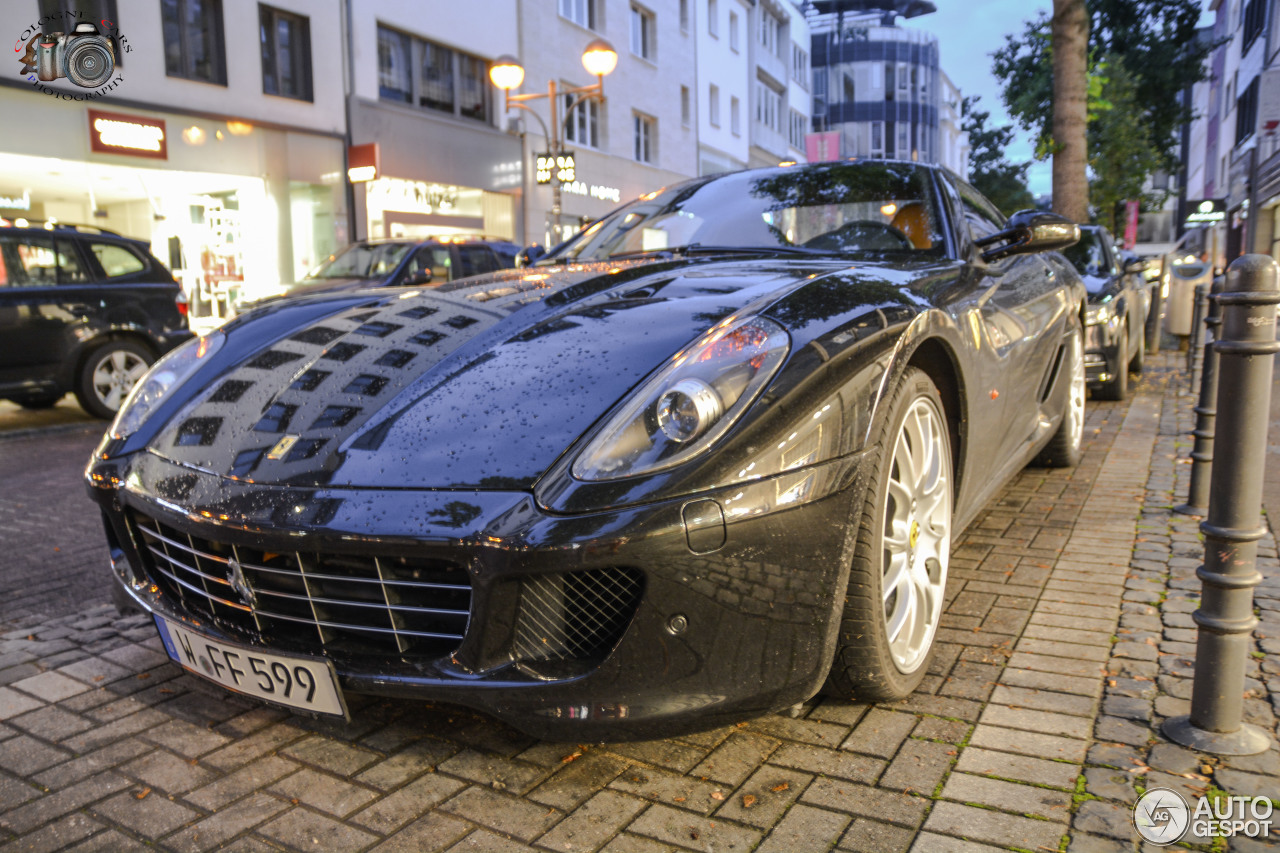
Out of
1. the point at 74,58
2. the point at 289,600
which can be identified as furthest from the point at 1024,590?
the point at 74,58

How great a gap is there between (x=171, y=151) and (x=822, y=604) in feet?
51.1

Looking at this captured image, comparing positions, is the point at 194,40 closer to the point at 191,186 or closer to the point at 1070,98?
the point at 191,186

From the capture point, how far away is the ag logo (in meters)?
2.07

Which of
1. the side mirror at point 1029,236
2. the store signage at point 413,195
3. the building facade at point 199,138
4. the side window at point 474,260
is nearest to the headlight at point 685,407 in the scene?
the side mirror at point 1029,236

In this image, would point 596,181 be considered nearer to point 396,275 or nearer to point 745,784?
point 396,275

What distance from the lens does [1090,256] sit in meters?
8.72

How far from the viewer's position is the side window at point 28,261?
809cm

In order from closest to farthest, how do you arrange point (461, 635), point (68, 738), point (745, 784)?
point (461, 635)
point (745, 784)
point (68, 738)

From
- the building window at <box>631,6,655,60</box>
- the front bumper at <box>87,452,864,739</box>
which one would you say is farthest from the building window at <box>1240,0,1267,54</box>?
the front bumper at <box>87,452,864,739</box>

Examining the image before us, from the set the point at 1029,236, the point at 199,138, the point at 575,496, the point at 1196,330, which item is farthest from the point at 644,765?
the point at 199,138

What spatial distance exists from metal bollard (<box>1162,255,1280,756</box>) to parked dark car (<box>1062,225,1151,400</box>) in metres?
4.69

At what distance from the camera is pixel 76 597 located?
137 inches

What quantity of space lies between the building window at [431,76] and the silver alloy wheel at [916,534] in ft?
58.7

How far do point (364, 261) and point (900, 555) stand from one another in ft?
36.5
